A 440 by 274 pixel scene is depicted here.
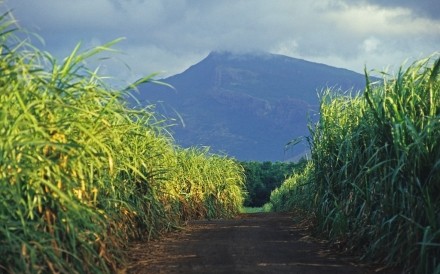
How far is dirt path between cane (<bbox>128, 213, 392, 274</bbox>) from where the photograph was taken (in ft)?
19.7

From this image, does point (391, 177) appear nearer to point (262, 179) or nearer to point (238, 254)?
point (238, 254)

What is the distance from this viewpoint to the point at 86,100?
573cm

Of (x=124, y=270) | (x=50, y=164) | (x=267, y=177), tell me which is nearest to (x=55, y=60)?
(x=50, y=164)

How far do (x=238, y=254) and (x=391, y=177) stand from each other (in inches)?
67.4

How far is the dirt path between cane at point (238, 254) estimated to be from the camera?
6.00 meters

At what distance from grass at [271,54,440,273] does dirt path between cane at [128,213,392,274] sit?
1.13ft

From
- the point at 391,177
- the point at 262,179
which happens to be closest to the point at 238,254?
the point at 391,177

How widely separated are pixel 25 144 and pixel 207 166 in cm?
1161

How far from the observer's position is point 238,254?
6824 millimetres

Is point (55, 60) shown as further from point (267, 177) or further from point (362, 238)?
point (267, 177)

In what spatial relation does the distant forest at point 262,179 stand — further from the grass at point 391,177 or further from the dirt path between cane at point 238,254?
the grass at point 391,177

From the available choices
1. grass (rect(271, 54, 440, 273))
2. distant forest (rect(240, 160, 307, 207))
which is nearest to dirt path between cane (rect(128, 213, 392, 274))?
grass (rect(271, 54, 440, 273))

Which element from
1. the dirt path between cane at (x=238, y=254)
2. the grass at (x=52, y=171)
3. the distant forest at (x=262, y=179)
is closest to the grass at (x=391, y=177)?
the dirt path between cane at (x=238, y=254)

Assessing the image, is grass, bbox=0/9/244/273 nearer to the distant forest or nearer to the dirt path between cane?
the dirt path between cane
